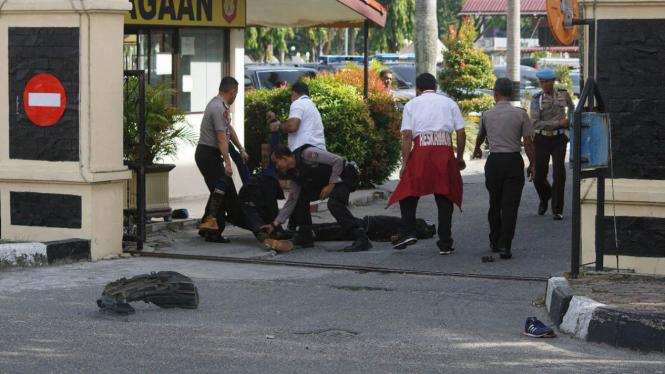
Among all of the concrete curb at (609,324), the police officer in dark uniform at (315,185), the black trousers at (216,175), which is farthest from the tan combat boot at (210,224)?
the concrete curb at (609,324)

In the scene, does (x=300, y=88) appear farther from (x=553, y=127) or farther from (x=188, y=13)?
(x=553, y=127)

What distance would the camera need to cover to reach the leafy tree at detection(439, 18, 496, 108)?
2288cm

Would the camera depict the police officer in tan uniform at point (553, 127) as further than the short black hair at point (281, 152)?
Yes

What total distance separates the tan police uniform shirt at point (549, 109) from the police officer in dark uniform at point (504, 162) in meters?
2.26

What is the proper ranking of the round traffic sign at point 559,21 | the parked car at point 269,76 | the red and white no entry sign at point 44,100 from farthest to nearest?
the parked car at point 269,76 < the red and white no entry sign at point 44,100 < the round traffic sign at point 559,21

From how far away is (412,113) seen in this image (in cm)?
952

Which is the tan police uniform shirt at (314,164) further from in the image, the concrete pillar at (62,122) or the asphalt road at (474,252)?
the concrete pillar at (62,122)

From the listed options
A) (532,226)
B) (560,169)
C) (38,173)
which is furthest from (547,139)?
(38,173)

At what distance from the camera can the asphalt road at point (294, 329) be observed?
215 inches

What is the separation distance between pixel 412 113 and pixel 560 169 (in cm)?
317

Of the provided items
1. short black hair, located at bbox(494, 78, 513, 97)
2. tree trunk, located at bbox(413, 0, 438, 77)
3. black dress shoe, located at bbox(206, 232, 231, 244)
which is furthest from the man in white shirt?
tree trunk, located at bbox(413, 0, 438, 77)

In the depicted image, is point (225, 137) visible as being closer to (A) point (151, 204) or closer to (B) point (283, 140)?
(A) point (151, 204)

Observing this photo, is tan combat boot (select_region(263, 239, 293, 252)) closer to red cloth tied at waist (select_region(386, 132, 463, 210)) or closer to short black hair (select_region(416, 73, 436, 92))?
red cloth tied at waist (select_region(386, 132, 463, 210))

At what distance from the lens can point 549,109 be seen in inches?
467
